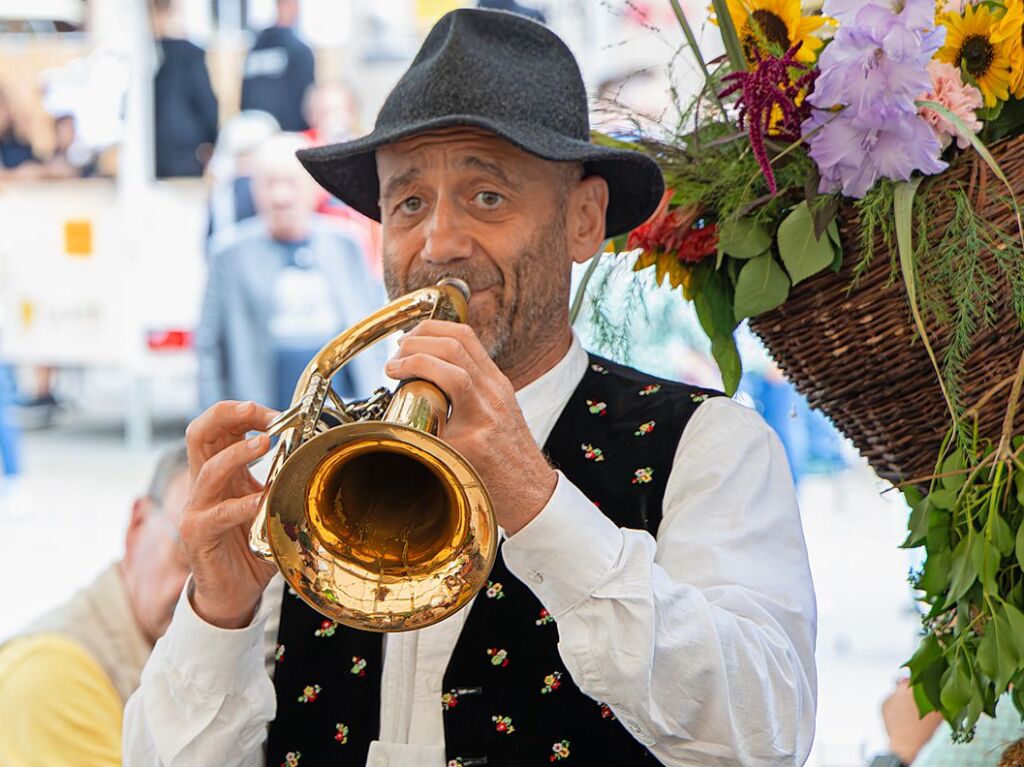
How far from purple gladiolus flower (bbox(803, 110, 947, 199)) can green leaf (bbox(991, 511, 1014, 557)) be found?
383 mm

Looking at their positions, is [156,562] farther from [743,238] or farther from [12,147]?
[12,147]

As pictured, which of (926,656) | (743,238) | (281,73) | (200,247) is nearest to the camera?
(926,656)

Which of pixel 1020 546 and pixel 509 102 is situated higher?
pixel 509 102

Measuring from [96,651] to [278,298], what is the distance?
11.7 ft

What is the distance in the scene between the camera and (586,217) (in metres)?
1.89

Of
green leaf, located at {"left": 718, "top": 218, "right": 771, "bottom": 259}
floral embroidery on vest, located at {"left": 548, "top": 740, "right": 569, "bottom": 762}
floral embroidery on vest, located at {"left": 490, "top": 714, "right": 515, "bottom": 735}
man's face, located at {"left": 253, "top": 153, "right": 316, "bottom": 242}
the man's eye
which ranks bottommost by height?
floral embroidery on vest, located at {"left": 548, "top": 740, "right": 569, "bottom": 762}

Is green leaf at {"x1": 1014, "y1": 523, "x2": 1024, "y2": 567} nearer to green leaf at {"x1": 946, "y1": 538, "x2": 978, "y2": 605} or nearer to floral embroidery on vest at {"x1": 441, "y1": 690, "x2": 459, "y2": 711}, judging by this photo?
green leaf at {"x1": 946, "y1": 538, "x2": 978, "y2": 605}

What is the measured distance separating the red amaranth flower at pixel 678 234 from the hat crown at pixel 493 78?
15cm

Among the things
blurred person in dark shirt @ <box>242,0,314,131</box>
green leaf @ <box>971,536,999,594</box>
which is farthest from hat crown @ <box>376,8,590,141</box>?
blurred person in dark shirt @ <box>242,0,314,131</box>

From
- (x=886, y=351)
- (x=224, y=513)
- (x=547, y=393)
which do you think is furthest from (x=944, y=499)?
(x=224, y=513)

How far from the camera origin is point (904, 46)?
4.86ft

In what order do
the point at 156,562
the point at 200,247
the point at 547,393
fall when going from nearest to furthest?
the point at 547,393, the point at 156,562, the point at 200,247

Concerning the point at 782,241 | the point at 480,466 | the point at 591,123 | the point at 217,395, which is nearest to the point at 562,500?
the point at 480,466

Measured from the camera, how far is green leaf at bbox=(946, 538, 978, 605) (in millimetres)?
1469
